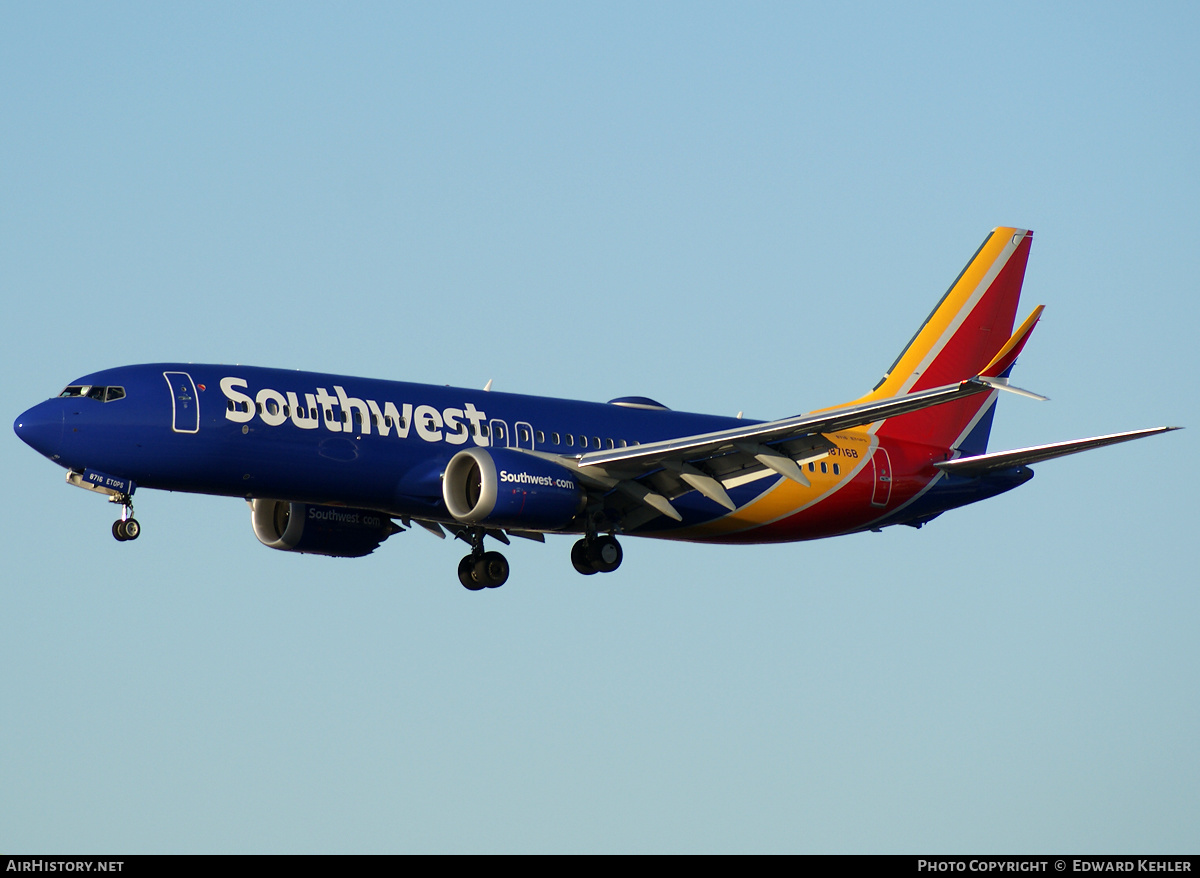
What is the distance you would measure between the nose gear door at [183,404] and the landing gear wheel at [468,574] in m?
→ 9.69

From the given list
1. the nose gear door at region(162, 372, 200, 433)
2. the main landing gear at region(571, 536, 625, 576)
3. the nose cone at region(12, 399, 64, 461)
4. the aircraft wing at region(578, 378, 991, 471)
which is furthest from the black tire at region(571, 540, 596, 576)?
the nose cone at region(12, 399, 64, 461)

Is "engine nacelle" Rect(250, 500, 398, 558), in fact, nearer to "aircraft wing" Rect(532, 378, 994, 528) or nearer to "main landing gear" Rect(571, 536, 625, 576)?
"main landing gear" Rect(571, 536, 625, 576)

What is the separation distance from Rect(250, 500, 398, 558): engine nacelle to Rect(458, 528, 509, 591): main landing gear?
123 inches

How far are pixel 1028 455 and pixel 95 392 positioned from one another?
2436cm

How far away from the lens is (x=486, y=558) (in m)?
47.7

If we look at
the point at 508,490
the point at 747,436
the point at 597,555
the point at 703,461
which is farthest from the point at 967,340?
the point at 508,490

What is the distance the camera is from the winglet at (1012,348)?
3925 centimetres

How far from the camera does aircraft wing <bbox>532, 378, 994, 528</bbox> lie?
43.2 m

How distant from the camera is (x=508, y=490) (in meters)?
42.8

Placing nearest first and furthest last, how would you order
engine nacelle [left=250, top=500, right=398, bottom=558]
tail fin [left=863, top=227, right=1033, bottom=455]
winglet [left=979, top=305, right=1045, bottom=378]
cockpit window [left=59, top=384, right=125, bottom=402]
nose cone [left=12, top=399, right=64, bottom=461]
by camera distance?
winglet [left=979, top=305, right=1045, bottom=378]
nose cone [left=12, top=399, right=64, bottom=461]
cockpit window [left=59, top=384, right=125, bottom=402]
engine nacelle [left=250, top=500, right=398, bottom=558]
tail fin [left=863, top=227, right=1033, bottom=455]

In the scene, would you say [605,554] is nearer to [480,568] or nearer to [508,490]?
[480,568]

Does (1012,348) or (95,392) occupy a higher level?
(95,392)
